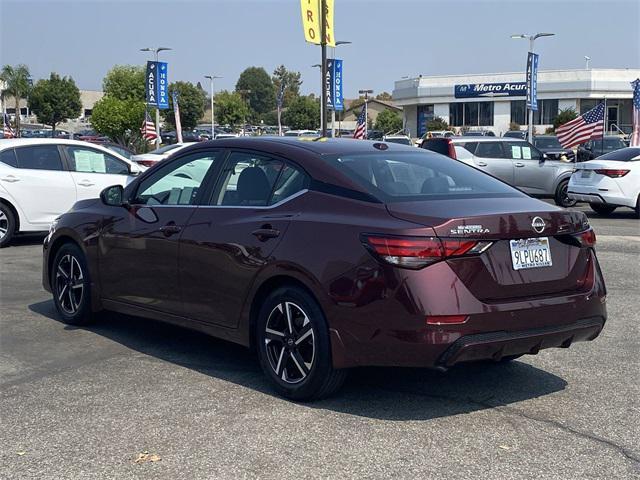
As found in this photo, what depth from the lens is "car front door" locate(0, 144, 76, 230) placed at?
1236 centimetres

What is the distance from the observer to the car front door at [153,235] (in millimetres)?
6000

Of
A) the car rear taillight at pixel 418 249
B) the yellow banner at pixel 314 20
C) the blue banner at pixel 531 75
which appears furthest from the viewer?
the blue banner at pixel 531 75

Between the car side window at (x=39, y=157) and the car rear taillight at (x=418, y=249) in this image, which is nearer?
the car rear taillight at (x=418, y=249)

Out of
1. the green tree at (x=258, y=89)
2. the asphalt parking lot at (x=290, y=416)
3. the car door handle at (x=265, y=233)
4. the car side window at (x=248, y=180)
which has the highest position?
the green tree at (x=258, y=89)

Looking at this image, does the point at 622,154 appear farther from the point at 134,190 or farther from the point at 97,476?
the point at 97,476

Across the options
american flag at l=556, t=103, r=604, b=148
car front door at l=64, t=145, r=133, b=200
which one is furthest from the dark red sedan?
american flag at l=556, t=103, r=604, b=148

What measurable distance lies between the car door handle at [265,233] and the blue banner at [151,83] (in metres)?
35.1

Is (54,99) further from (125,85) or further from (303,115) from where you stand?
(303,115)

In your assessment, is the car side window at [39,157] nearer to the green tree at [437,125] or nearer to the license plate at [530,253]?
the license plate at [530,253]

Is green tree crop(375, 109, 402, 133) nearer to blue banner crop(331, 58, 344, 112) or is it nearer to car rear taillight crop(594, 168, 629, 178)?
blue banner crop(331, 58, 344, 112)

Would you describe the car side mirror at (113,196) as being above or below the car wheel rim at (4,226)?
above

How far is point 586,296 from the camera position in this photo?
509 cm

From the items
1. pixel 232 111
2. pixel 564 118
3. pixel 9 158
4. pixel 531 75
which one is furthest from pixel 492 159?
pixel 232 111

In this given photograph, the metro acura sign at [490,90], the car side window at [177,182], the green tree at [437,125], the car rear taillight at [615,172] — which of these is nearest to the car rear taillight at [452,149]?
the car rear taillight at [615,172]
